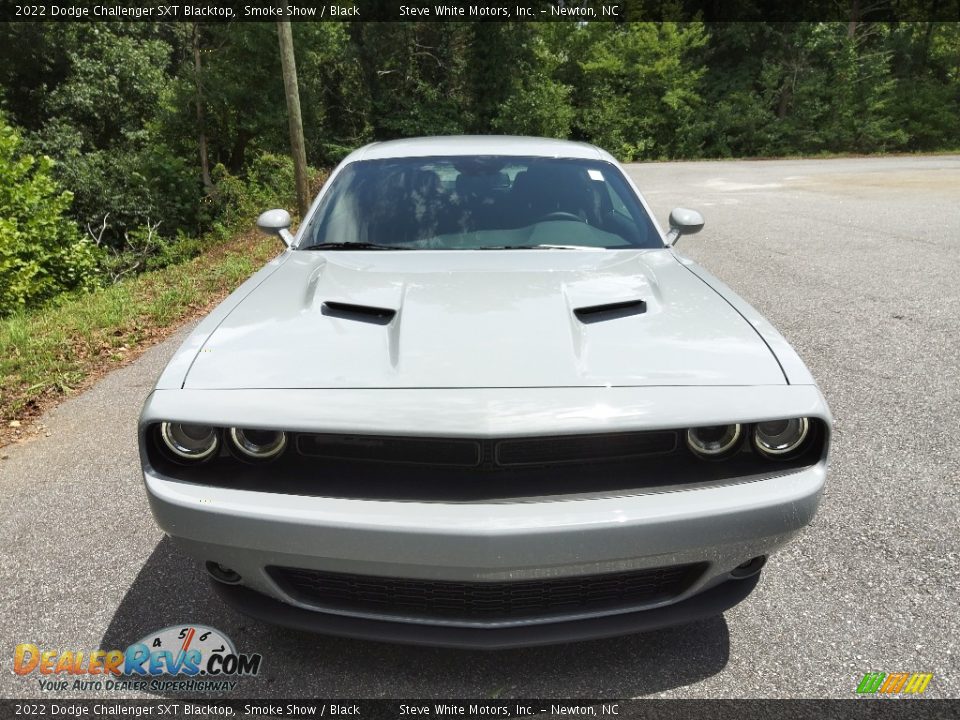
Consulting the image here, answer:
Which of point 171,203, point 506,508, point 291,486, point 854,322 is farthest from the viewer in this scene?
point 171,203

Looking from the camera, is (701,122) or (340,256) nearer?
(340,256)

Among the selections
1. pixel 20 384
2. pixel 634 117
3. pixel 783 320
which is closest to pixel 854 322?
pixel 783 320

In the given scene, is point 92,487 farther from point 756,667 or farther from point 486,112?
point 486,112

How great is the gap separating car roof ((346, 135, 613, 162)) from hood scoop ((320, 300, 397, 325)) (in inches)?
57.0

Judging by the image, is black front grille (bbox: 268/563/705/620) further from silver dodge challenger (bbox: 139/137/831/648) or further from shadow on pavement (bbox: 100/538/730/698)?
shadow on pavement (bbox: 100/538/730/698)

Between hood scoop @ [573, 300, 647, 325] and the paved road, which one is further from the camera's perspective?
hood scoop @ [573, 300, 647, 325]

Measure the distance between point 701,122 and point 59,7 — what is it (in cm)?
2798

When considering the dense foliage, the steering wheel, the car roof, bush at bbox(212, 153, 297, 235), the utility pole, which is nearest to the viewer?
the steering wheel

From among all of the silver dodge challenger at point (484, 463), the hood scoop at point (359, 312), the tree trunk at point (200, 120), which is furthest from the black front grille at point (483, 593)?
the tree trunk at point (200, 120)

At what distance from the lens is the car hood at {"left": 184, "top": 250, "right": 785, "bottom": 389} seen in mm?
1705

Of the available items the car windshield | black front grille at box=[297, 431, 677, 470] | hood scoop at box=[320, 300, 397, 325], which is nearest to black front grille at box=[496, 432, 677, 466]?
black front grille at box=[297, 431, 677, 470]

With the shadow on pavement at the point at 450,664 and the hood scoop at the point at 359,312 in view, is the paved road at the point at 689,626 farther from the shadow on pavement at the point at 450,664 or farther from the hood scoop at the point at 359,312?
the hood scoop at the point at 359,312

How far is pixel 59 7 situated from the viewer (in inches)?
846

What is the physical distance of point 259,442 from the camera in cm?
178
